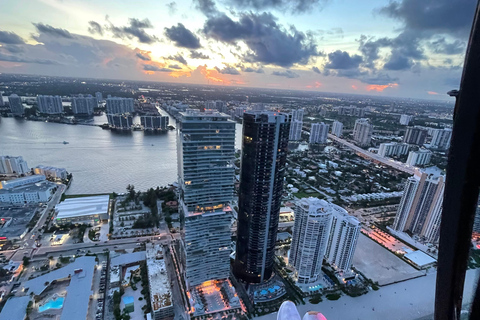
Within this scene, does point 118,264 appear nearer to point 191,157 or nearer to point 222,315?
point 222,315

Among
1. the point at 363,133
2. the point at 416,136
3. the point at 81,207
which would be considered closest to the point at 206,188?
the point at 81,207

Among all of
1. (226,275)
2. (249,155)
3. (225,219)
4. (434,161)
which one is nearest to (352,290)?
(226,275)

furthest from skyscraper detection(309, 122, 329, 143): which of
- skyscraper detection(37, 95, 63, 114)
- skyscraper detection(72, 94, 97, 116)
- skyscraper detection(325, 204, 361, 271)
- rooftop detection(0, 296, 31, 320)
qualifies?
skyscraper detection(37, 95, 63, 114)

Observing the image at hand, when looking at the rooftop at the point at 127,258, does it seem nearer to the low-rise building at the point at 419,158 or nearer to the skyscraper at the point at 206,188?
the skyscraper at the point at 206,188

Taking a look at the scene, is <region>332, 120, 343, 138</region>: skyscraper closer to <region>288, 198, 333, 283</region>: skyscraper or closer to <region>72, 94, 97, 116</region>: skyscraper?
<region>288, 198, 333, 283</region>: skyscraper

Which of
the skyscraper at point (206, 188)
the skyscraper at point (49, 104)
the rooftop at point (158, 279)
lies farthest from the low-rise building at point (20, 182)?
the skyscraper at point (49, 104)
